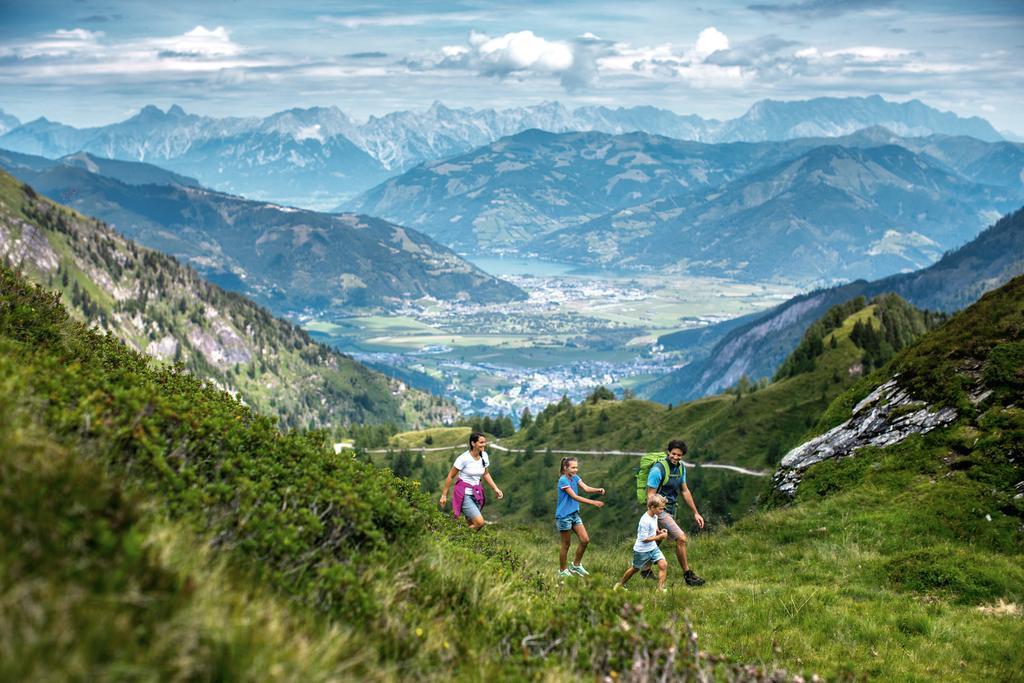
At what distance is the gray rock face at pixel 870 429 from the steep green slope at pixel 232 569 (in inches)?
877

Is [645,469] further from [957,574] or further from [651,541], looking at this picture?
[957,574]

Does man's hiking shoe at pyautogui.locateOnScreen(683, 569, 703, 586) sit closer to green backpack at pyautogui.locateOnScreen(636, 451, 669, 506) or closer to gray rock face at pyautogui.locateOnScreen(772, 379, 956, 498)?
green backpack at pyautogui.locateOnScreen(636, 451, 669, 506)

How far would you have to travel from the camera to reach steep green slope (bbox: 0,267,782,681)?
5.95m

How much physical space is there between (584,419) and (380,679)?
138m

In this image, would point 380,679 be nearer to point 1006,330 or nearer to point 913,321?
point 1006,330

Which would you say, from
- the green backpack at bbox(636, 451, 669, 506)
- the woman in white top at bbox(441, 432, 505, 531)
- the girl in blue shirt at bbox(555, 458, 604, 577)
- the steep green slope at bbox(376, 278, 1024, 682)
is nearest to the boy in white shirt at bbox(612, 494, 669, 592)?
the steep green slope at bbox(376, 278, 1024, 682)

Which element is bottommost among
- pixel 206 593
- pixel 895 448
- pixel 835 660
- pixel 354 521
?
pixel 895 448

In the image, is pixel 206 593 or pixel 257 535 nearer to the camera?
pixel 206 593

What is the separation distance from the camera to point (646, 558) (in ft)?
62.8

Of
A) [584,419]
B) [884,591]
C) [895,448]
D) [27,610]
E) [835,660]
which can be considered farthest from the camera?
[584,419]

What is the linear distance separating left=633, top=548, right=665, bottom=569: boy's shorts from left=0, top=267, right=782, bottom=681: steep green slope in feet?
16.2

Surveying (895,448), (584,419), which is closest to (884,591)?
(895,448)

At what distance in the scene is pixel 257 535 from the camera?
30.6ft

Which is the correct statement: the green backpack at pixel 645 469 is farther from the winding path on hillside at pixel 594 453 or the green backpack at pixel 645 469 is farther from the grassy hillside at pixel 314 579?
the winding path on hillside at pixel 594 453
